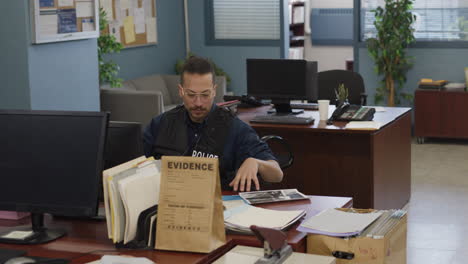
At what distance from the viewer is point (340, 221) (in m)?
2.90

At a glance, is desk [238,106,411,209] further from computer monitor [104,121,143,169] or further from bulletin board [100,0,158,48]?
bulletin board [100,0,158,48]

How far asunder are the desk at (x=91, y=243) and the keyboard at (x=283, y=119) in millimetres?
2299

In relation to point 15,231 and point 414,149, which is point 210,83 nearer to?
point 15,231

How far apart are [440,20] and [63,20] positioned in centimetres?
472

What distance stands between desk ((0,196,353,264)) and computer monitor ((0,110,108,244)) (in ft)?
0.22

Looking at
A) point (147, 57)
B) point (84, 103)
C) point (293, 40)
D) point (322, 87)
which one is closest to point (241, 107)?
point (322, 87)

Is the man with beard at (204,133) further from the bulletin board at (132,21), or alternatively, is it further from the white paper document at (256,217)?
the bulletin board at (132,21)

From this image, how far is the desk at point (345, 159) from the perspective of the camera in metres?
5.36

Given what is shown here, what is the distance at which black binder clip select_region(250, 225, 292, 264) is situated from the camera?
8.16 feet

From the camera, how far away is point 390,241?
2.75 metres

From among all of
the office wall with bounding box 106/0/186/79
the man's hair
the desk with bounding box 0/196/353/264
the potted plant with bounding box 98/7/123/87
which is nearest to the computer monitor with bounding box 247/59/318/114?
the potted plant with bounding box 98/7/123/87

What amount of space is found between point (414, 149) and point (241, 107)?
2811 millimetres

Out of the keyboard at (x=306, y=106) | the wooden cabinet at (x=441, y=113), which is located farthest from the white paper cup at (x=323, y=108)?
the wooden cabinet at (x=441, y=113)

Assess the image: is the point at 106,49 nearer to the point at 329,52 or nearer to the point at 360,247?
the point at 360,247
